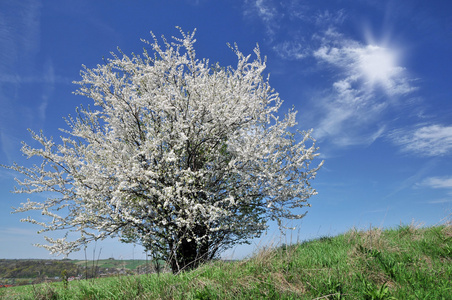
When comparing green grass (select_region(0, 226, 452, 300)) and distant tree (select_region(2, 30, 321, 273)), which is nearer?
green grass (select_region(0, 226, 452, 300))

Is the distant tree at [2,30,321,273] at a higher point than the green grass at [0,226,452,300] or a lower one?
higher

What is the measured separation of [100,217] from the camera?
10359 millimetres

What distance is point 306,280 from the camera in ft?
17.3

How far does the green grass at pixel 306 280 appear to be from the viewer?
4758 millimetres

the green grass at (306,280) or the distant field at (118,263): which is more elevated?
the distant field at (118,263)

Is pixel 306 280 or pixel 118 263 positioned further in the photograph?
pixel 118 263

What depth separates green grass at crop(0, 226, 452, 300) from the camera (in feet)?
15.6

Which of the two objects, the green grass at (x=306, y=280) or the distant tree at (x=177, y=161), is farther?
the distant tree at (x=177, y=161)

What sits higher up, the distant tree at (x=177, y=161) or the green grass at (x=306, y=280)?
the distant tree at (x=177, y=161)

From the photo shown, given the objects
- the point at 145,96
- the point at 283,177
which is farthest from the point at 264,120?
the point at 145,96

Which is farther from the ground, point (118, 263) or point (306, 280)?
point (118, 263)

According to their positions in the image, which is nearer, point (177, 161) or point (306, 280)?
point (306, 280)

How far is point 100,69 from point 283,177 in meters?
8.44

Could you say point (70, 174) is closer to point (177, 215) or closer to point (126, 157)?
point (126, 157)
